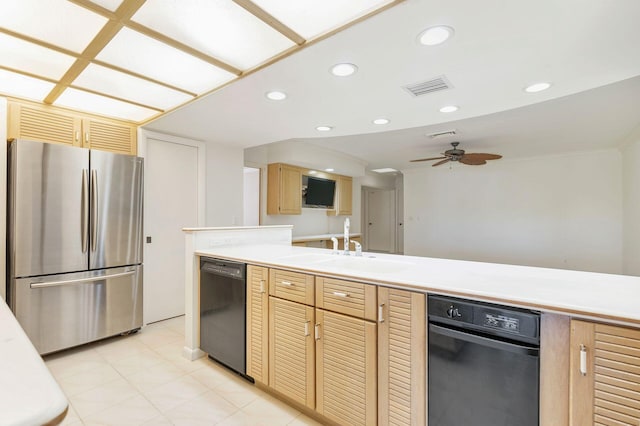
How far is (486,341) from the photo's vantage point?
1.22m

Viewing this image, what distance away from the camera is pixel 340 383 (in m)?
1.64

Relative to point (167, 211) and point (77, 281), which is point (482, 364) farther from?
point (167, 211)

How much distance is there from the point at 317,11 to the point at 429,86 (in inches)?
45.1

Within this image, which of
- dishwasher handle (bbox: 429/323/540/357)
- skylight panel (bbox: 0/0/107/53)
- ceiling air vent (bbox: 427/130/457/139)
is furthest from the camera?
ceiling air vent (bbox: 427/130/457/139)

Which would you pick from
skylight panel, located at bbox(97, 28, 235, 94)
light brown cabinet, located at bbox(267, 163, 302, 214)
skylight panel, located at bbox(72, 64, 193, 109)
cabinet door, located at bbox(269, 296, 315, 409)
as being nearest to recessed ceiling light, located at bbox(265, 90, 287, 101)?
skylight panel, located at bbox(97, 28, 235, 94)

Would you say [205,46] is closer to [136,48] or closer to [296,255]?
[136,48]

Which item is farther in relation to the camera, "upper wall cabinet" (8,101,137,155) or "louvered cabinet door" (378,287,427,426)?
"upper wall cabinet" (8,101,137,155)

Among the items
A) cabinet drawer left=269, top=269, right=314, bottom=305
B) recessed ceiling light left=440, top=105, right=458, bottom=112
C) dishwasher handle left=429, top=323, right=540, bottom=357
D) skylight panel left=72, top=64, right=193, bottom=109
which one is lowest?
dishwasher handle left=429, top=323, right=540, bottom=357

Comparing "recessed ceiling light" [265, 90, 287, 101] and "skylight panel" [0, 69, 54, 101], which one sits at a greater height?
"skylight panel" [0, 69, 54, 101]

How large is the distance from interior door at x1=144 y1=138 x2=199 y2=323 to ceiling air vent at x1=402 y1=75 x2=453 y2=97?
2.73 meters

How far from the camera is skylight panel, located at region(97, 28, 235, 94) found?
1.79 m

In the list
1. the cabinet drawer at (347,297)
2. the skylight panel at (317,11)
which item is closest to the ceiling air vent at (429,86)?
the skylight panel at (317,11)

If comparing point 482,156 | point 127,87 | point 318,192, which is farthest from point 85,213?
point 482,156

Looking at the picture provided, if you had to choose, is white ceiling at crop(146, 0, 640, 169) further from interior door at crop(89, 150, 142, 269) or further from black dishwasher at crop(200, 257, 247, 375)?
black dishwasher at crop(200, 257, 247, 375)
